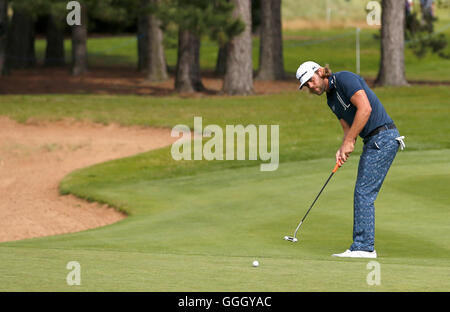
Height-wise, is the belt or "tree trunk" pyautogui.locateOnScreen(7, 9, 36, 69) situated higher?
the belt

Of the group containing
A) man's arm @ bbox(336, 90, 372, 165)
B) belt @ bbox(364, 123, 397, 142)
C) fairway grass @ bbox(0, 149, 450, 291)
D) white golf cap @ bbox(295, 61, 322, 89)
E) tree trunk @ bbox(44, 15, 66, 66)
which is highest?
white golf cap @ bbox(295, 61, 322, 89)

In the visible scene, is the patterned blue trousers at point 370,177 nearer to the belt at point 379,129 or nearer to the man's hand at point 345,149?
the belt at point 379,129

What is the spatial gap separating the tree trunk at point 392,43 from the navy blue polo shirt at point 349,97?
2362 cm

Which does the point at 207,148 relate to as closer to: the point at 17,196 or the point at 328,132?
the point at 328,132

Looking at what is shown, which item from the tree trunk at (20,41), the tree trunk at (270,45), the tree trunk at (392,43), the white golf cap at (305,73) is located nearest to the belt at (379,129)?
the white golf cap at (305,73)

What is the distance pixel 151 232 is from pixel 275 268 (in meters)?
3.96

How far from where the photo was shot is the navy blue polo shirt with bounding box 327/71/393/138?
8.46 metres

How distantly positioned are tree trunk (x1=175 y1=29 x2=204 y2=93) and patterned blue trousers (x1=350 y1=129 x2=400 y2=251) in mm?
24444

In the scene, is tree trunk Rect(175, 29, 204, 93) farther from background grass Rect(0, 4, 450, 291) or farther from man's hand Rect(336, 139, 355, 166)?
man's hand Rect(336, 139, 355, 166)

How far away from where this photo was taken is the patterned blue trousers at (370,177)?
8.66m

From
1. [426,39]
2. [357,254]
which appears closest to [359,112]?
[357,254]

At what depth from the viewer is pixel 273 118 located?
2566 cm

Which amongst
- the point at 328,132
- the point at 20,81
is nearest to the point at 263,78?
the point at 20,81

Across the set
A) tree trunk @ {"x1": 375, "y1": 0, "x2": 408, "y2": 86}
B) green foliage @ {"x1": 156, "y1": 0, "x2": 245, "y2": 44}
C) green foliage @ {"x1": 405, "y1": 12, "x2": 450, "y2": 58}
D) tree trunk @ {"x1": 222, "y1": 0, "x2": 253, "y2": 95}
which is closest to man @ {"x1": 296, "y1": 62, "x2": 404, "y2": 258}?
green foliage @ {"x1": 156, "y1": 0, "x2": 245, "y2": 44}
